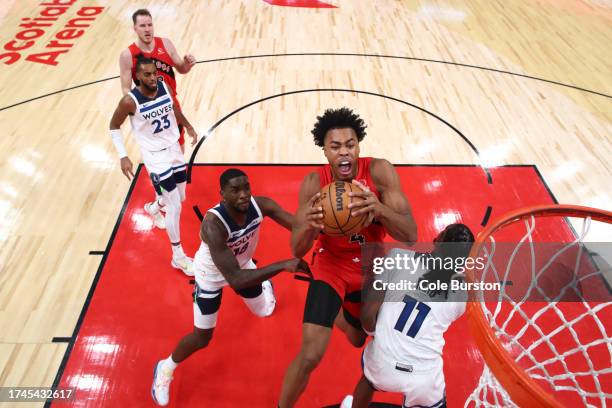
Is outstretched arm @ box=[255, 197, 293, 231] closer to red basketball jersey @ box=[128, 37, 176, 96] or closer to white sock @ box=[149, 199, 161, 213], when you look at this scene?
white sock @ box=[149, 199, 161, 213]

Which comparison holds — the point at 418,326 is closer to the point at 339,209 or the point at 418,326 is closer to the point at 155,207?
the point at 339,209

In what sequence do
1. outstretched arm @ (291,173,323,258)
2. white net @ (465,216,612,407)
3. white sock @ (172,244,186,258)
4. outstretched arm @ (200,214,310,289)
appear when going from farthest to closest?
1. white sock @ (172,244,186,258)
2. white net @ (465,216,612,407)
3. outstretched arm @ (200,214,310,289)
4. outstretched arm @ (291,173,323,258)

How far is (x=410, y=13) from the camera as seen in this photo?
356 inches

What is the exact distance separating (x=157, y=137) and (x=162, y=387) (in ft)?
6.40

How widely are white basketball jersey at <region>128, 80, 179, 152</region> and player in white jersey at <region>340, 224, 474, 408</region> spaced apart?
2371 millimetres

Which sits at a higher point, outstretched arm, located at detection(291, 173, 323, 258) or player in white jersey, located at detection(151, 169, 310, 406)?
outstretched arm, located at detection(291, 173, 323, 258)

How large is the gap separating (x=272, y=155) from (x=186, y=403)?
119 inches

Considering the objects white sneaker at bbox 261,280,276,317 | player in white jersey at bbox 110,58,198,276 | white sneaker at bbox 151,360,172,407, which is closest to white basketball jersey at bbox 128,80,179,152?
player in white jersey at bbox 110,58,198,276

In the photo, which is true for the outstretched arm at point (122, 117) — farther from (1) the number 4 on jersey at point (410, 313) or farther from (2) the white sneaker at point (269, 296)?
(1) the number 4 on jersey at point (410, 313)

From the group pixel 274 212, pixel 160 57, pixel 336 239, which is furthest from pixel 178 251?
pixel 160 57

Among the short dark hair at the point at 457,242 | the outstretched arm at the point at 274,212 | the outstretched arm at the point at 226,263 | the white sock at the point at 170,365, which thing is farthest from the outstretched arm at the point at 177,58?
the short dark hair at the point at 457,242

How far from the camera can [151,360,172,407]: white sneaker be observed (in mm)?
3018

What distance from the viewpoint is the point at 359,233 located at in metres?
2.77

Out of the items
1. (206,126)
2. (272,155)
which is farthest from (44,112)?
(272,155)
